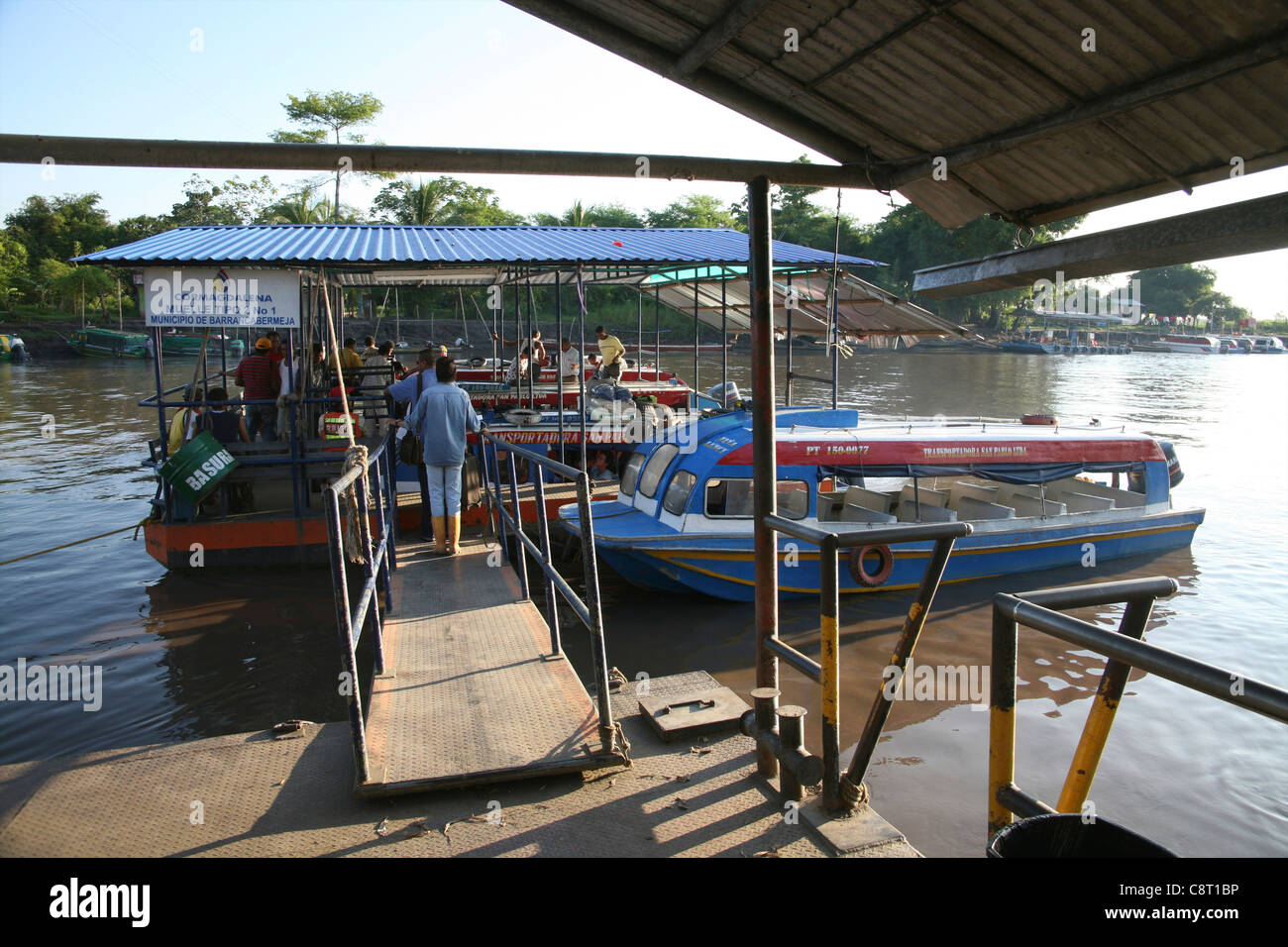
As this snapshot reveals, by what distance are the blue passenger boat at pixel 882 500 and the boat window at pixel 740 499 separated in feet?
0.05

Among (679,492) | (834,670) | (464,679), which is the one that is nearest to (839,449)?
(679,492)

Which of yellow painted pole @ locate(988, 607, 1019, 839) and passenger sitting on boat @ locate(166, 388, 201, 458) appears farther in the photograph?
passenger sitting on boat @ locate(166, 388, 201, 458)

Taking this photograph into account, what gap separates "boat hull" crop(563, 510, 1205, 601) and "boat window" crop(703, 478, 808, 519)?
33cm

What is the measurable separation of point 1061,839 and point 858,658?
19.6 ft

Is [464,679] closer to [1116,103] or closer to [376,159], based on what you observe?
[376,159]

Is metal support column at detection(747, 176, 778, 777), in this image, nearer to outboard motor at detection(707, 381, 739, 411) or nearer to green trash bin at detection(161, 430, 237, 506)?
outboard motor at detection(707, 381, 739, 411)

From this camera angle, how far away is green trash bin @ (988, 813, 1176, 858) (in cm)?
233

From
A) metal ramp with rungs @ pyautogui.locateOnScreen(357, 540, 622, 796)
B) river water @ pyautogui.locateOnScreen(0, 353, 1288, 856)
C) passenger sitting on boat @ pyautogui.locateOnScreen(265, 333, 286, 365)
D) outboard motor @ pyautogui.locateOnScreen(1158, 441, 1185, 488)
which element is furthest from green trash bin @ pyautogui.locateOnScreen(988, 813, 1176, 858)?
passenger sitting on boat @ pyautogui.locateOnScreen(265, 333, 286, 365)

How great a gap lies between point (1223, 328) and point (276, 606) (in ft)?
415

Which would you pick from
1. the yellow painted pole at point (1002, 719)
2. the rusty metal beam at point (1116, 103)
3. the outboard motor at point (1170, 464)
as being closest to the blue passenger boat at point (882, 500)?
the outboard motor at point (1170, 464)

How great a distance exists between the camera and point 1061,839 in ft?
7.79

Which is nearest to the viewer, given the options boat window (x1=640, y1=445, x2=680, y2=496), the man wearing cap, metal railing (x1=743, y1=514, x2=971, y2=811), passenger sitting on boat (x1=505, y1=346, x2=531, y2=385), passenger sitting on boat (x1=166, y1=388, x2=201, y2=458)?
metal railing (x1=743, y1=514, x2=971, y2=811)
